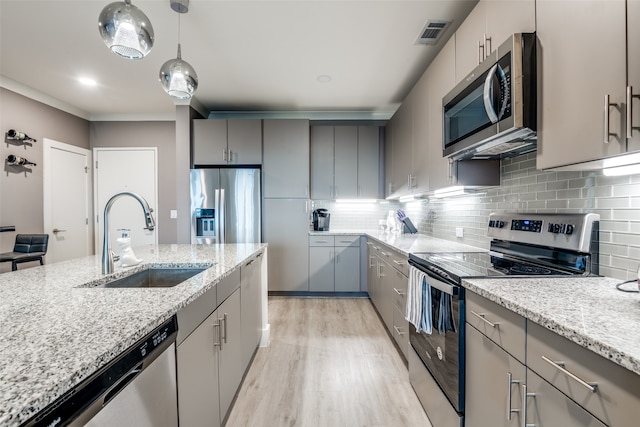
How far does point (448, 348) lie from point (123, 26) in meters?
2.20

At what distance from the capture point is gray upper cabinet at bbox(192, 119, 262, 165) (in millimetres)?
3846

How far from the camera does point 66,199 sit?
4.03 metres

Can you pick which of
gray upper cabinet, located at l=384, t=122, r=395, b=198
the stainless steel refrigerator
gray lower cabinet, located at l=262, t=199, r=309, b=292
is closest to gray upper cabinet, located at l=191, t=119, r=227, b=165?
the stainless steel refrigerator

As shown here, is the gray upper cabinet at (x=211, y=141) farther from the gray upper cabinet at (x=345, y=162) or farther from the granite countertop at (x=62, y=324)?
the granite countertop at (x=62, y=324)

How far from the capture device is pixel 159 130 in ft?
14.8

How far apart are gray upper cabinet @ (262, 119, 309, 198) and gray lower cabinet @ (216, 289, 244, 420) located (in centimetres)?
228

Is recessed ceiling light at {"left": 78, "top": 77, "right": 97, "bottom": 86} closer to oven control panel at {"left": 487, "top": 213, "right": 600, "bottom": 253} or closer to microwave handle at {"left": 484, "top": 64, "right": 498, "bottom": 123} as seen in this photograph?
microwave handle at {"left": 484, "top": 64, "right": 498, "bottom": 123}

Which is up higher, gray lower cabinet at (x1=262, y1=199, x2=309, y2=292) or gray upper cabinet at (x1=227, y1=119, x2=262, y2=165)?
gray upper cabinet at (x1=227, y1=119, x2=262, y2=165)

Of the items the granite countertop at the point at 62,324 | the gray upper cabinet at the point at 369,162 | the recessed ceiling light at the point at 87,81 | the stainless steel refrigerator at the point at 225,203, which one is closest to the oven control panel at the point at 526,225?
the granite countertop at the point at 62,324

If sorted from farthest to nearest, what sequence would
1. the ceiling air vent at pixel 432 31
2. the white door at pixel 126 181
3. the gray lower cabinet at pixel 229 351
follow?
1. the white door at pixel 126 181
2. the ceiling air vent at pixel 432 31
3. the gray lower cabinet at pixel 229 351

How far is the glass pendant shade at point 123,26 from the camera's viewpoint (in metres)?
1.38

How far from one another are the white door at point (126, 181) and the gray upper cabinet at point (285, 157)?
1923mm

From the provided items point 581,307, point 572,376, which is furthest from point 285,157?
point 572,376

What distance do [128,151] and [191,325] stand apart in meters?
4.38
